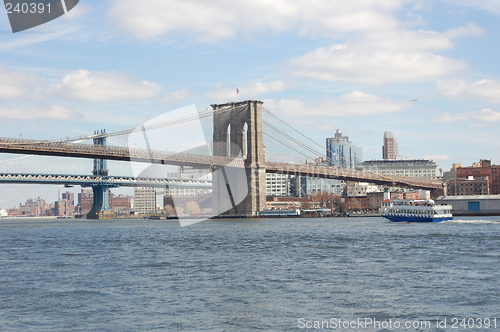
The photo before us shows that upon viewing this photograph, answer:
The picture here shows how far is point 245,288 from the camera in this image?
62.7 feet

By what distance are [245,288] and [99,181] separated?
10447cm

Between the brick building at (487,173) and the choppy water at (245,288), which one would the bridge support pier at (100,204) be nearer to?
the brick building at (487,173)

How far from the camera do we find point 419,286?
18.9 metres

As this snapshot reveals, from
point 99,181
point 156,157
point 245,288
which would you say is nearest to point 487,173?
point 99,181

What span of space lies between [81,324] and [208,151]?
222 ft

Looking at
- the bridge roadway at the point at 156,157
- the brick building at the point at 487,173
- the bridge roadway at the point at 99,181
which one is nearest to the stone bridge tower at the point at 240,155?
the bridge roadway at the point at 156,157

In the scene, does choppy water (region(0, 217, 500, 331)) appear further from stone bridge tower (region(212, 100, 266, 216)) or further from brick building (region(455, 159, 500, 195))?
brick building (region(455, 159, 500, 195))

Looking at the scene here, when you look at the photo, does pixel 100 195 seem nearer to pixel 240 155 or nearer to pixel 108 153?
pixel 240 155

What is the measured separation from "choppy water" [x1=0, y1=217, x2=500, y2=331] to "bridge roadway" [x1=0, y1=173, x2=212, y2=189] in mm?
78350

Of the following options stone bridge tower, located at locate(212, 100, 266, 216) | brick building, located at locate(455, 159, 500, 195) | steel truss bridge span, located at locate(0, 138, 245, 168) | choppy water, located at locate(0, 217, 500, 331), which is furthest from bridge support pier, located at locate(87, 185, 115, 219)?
choppy water, located at locate(0, 217, 500, 331)

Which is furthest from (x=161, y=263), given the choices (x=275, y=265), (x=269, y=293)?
(x=269, y=293)

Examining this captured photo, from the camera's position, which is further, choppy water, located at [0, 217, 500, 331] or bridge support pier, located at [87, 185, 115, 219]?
bridge support pier, located at [87, 185, 115, 219]

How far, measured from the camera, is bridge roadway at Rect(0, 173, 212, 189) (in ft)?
346

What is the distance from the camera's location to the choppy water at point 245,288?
14820mm
